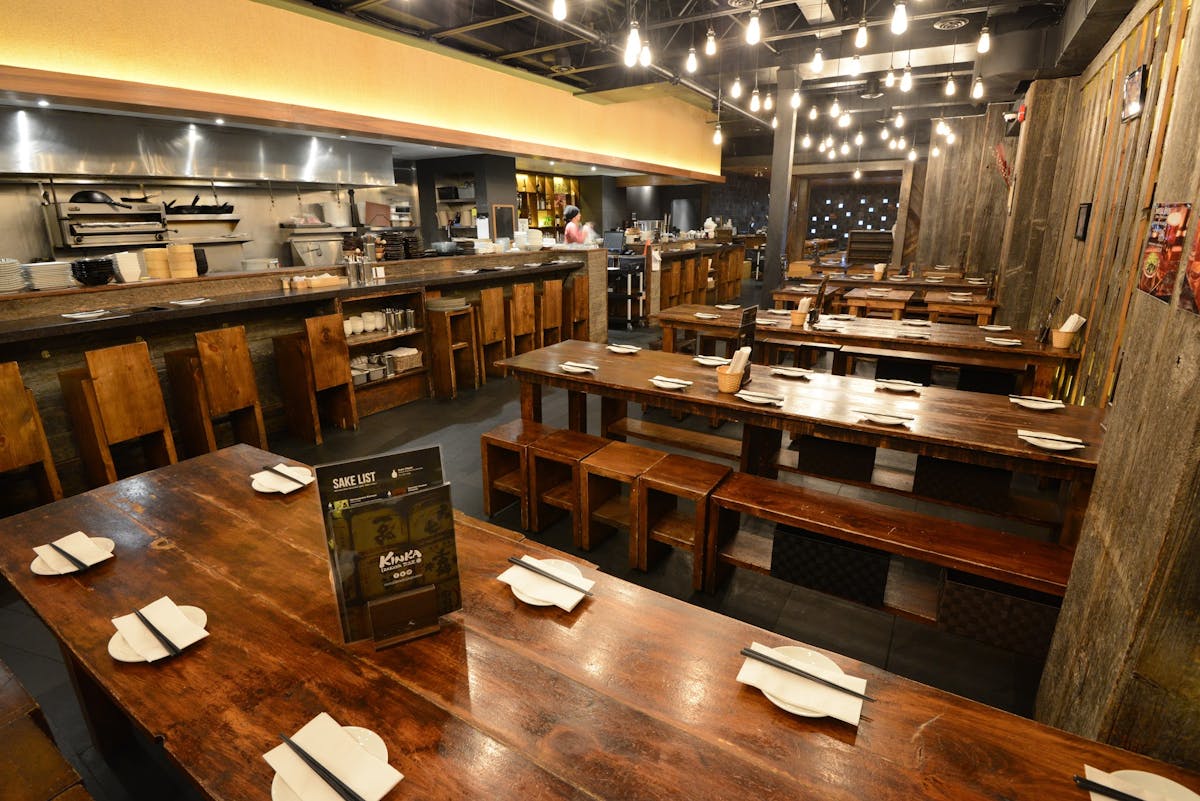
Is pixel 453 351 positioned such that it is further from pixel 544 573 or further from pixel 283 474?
pixel 544 573

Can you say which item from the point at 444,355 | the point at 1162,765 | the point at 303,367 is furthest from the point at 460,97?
the point at 1162,765

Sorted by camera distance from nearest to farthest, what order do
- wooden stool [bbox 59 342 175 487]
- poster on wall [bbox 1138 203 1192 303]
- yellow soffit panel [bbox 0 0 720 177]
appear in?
poster on wall [bbox 1138 203 1192 303], wooden stool [bbox 59 342 175 487], yellow soffit panel [bbox 0 0 720 177]

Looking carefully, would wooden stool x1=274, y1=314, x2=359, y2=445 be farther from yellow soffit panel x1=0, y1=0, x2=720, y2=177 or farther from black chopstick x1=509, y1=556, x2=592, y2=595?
black chopstick x1=509, y1=556, x2=592, y2=595

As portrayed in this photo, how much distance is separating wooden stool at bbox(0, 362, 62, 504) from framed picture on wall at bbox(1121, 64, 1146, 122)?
21.2 ft

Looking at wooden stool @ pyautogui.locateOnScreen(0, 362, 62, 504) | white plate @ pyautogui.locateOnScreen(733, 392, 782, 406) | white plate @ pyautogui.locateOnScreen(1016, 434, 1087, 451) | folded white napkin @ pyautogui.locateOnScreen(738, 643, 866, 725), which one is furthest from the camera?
wooden stool @ pyautogui.locateOnScreen(0, 362, 62, 504)

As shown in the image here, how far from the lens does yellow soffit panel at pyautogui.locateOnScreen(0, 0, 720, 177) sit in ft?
14.7

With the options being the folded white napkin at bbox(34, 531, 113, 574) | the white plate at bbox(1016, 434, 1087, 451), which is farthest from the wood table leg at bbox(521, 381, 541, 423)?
the white plate at bbox(1016, 434, 1087, 451)

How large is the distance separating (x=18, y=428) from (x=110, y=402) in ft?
1.42

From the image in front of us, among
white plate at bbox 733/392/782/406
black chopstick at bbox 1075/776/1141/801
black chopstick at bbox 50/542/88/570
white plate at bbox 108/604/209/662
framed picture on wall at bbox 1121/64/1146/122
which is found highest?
framed picture on wall at bbox 1121/64/1146/122

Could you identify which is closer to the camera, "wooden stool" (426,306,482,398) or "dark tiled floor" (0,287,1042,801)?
"dark tiled floor" (0,287,1042,801)

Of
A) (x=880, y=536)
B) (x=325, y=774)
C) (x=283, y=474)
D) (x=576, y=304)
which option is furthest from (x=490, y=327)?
(x=325, y=774)

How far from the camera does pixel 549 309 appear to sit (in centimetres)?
707

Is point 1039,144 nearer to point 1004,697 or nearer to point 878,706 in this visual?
point 1004,697

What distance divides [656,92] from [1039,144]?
5213 mm
